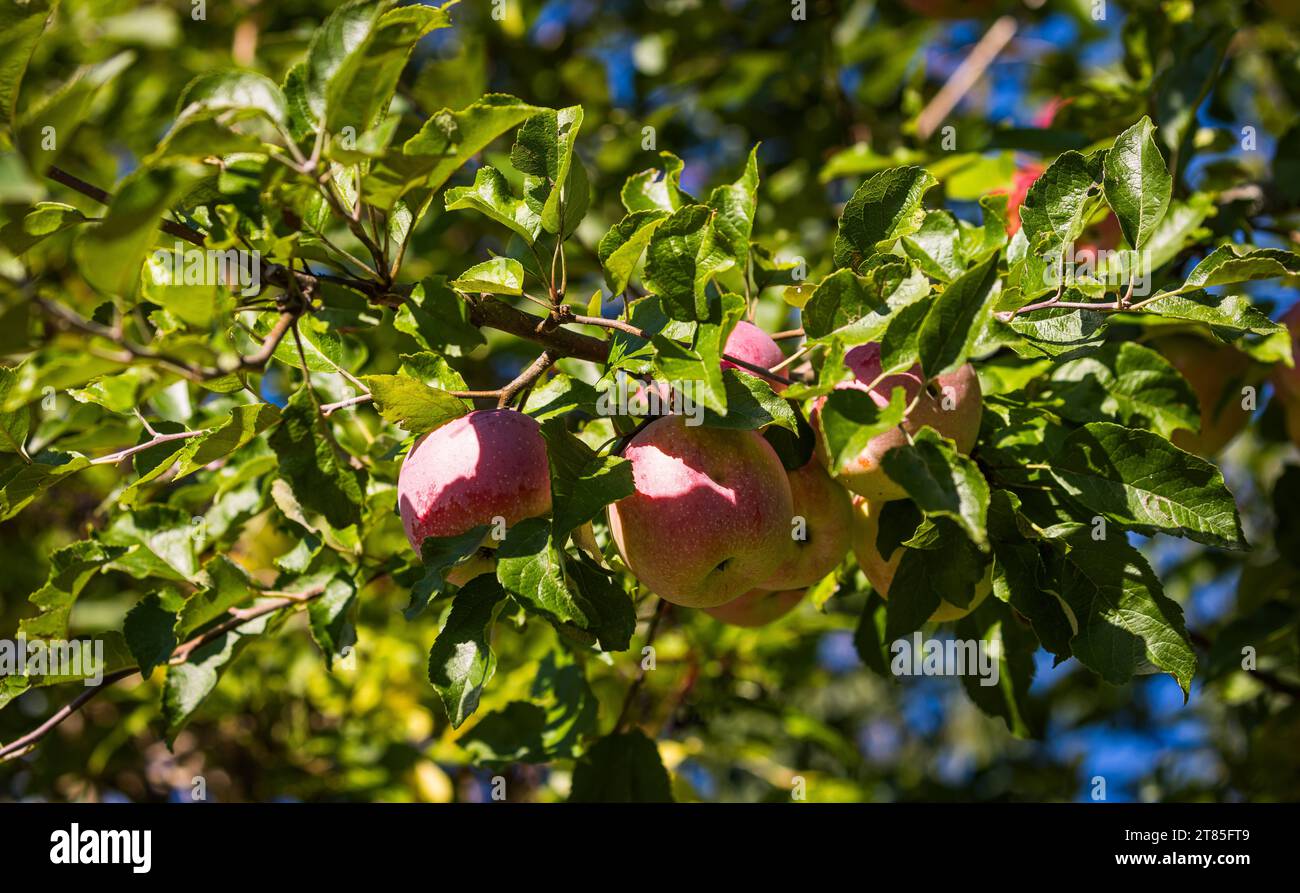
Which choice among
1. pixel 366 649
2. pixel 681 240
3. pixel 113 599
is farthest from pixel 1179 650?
pixel 113 599

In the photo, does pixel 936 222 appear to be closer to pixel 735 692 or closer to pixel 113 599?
pixel 735 692

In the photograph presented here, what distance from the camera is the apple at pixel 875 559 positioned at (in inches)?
52.9

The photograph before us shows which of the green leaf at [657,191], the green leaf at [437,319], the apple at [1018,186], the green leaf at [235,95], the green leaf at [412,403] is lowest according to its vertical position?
the green leaf at [412,403]

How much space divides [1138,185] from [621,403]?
60 cm

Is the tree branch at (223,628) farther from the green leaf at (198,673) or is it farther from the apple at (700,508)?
the apple at (700,508)

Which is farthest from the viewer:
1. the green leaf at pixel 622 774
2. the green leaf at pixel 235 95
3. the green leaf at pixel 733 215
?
the green leaf at pixel 622 774

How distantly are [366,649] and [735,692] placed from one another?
0.93 metres

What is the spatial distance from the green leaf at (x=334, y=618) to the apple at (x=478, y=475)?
0.65ft

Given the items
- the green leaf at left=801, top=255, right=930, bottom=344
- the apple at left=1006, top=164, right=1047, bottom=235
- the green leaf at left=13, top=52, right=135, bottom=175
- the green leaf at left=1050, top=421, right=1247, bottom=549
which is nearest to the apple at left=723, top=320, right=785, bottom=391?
the green leaf at left=801, top=255, right=930, bottom=344

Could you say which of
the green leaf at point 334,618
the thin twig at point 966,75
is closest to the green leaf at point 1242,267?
the green leaf at point 334,618

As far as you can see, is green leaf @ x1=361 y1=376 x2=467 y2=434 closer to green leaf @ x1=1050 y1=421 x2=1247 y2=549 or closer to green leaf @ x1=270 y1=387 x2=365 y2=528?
green leaf @ x1=270 y1=387 x2=365 y2=528

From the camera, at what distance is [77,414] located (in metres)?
1.74

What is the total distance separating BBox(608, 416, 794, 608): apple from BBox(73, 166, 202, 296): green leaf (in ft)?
1.71

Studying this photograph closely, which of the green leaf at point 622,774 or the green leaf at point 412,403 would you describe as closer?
the green leaf at point 412,403
